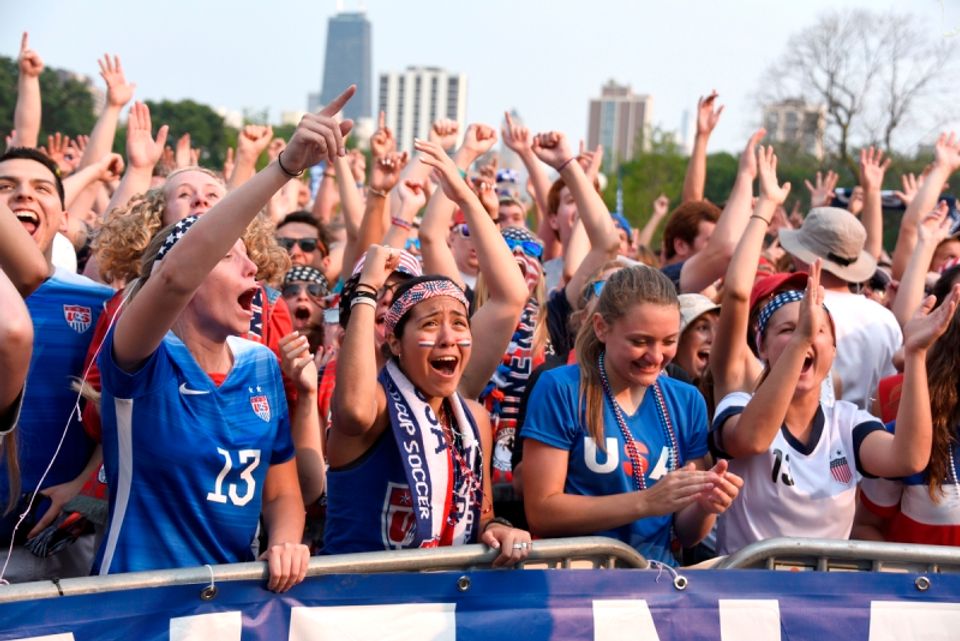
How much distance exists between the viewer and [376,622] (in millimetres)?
3434

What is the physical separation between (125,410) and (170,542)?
383 millimetres

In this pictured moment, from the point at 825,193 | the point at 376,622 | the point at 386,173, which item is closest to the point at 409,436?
the point at 376,622

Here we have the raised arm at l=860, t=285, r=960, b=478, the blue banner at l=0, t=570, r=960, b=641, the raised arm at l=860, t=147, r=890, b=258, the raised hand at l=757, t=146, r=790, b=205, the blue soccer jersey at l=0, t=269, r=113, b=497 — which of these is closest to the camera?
the blue banner at l=0, t=570, r=960, b=641

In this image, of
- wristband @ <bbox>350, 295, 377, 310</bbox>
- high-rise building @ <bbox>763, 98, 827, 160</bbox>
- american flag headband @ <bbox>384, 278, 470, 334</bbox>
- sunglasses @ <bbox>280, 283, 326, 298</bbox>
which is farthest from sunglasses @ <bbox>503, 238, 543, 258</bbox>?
high-rise building @ <bbox>763, 98, 827, 160</bbox>

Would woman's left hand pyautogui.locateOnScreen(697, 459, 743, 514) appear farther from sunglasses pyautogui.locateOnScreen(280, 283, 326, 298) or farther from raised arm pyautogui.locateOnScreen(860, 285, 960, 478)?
sunglasses pyautogui.locateOnScreen(280, 283, 326, 298)

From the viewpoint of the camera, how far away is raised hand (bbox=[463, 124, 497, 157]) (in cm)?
609

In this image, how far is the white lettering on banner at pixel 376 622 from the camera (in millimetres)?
3365

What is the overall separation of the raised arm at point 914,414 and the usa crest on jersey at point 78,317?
9.13 ft

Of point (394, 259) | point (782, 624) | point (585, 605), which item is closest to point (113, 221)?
point (394, 259)

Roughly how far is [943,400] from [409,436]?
217cm

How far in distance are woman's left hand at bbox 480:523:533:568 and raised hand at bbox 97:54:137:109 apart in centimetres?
483

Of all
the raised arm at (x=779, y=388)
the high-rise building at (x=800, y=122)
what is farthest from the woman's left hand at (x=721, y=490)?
the high-rise building at (x=800, y=122)

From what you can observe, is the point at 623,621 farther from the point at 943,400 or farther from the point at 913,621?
the point at 943,400

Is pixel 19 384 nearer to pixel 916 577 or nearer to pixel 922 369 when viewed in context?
pixel 916 577
